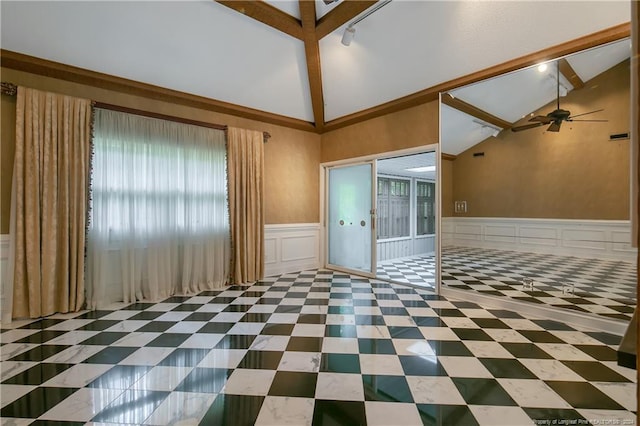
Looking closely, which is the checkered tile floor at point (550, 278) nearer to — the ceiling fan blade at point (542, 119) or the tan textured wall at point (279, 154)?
the ceiling fan blade at point (542, 119)

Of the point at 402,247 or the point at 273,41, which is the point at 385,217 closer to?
the point at 402,247

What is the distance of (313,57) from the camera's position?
413cm

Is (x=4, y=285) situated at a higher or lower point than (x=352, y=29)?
lower

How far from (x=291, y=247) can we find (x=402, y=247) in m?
→ 3.27

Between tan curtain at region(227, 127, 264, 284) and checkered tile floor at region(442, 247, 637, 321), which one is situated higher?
tan curtain at region(227, 127, 264, 284)

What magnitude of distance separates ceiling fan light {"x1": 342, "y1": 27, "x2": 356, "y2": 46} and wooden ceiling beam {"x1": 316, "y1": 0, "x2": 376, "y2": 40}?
10 cm

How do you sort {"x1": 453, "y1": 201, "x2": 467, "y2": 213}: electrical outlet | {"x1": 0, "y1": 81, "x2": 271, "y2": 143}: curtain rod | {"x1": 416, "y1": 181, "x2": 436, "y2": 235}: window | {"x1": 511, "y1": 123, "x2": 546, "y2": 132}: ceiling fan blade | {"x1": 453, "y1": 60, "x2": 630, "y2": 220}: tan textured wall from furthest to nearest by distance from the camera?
{"x1": 416, "y1": 181, "x2": 436, "y2": 235}: window, {"x1": 453, "y1": 201, "x2": 467, "y2": 213}: electrical outlet, {"x1": 511, "y1": 123, "x2": 546, "y2": 132}: ceiling fan blade, {"x1": 453, "y1": 60, "x2": 630, "y2": 220}: tan textured wall, {"x1": 0, "y1": 81, "x2": 271, "y2": 143}: curtain rod

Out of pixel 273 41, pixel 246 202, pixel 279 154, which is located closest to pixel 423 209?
pixel 279 154

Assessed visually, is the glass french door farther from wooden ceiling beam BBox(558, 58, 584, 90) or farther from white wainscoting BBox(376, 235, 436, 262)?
wooden ceiling beam BBox(558, 58, 584, 90)

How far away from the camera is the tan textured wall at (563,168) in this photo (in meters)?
3.13

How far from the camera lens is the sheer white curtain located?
3.47 meters

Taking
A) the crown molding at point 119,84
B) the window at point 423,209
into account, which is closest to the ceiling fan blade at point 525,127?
the window at point 423,209

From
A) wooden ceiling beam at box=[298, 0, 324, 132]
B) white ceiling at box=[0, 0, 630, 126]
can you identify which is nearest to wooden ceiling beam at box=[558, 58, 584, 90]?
white ceiling at box=[0, 0, 630, 126]

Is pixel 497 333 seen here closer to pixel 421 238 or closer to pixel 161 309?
pixel 161 309
